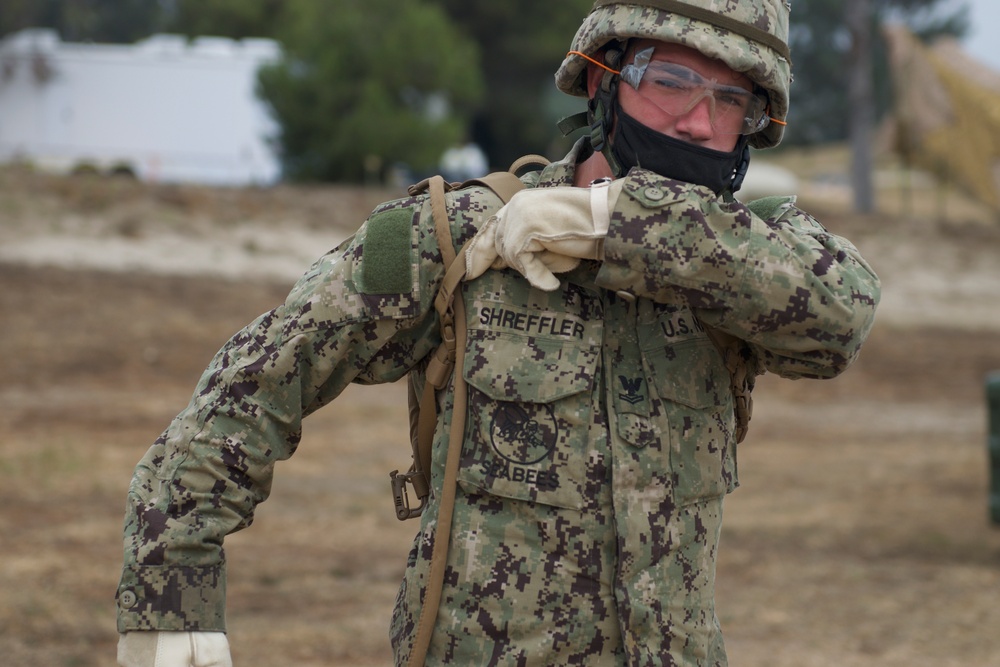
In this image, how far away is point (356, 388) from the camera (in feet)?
42.9

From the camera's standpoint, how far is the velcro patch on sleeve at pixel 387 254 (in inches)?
92.2

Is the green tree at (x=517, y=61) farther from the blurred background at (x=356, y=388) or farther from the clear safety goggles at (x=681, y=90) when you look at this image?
the clear safety goggles at (x=681, y=90)

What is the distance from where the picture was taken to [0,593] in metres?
6.32

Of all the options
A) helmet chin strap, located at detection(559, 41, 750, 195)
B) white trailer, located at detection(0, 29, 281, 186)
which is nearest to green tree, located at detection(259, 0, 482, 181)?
white trailer, located at detection(0, 29, 281, 186)

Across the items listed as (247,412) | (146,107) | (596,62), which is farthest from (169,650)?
(146,107)

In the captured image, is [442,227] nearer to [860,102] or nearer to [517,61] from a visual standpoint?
[860,102]

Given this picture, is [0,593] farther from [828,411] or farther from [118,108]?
[118,108]

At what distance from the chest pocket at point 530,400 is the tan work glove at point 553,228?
0.13m

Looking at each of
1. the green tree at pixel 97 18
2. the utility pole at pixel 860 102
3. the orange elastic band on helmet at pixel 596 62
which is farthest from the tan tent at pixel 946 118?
the green tree at pixel 97 18

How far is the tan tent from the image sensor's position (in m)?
22.6

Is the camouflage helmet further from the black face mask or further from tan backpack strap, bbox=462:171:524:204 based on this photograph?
tan backpack strap, bbox=462:171:524:204

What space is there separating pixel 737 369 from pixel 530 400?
44 cm

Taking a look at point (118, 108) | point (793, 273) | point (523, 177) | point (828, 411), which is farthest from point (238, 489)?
point (118, 108)

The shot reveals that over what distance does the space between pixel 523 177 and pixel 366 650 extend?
3675 millimetres
